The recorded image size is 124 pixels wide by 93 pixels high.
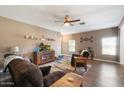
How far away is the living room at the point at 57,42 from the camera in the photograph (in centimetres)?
275

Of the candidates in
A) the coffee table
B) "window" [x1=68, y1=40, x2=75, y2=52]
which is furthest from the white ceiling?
"window" [x1=68, y1=40, x2=75, y2=52]

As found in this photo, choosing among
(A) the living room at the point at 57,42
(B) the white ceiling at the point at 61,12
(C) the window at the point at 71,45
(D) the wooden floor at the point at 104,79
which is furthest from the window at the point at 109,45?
(C) the window at the point at 71,45

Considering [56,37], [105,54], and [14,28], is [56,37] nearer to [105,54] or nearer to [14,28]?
[14,28]

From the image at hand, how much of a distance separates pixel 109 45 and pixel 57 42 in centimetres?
436

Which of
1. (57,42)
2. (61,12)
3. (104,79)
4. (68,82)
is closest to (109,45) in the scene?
(104,79)

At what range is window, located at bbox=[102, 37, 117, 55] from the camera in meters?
6.21

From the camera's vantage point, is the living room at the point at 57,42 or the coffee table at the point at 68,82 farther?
the living room at the point at 57,42

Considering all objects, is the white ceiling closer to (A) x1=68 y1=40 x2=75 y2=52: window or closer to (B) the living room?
(B) the living room

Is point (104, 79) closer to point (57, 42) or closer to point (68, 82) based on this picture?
point (68, 82)

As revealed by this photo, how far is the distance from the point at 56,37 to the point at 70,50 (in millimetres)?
2580

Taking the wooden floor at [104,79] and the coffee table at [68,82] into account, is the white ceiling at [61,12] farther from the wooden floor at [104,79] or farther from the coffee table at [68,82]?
the wooden floor at [104,79]

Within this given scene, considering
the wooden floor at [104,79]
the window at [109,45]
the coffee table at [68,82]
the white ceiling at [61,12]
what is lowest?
the wooden floor at [104,79]

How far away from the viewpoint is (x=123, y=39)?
520 centimetres
